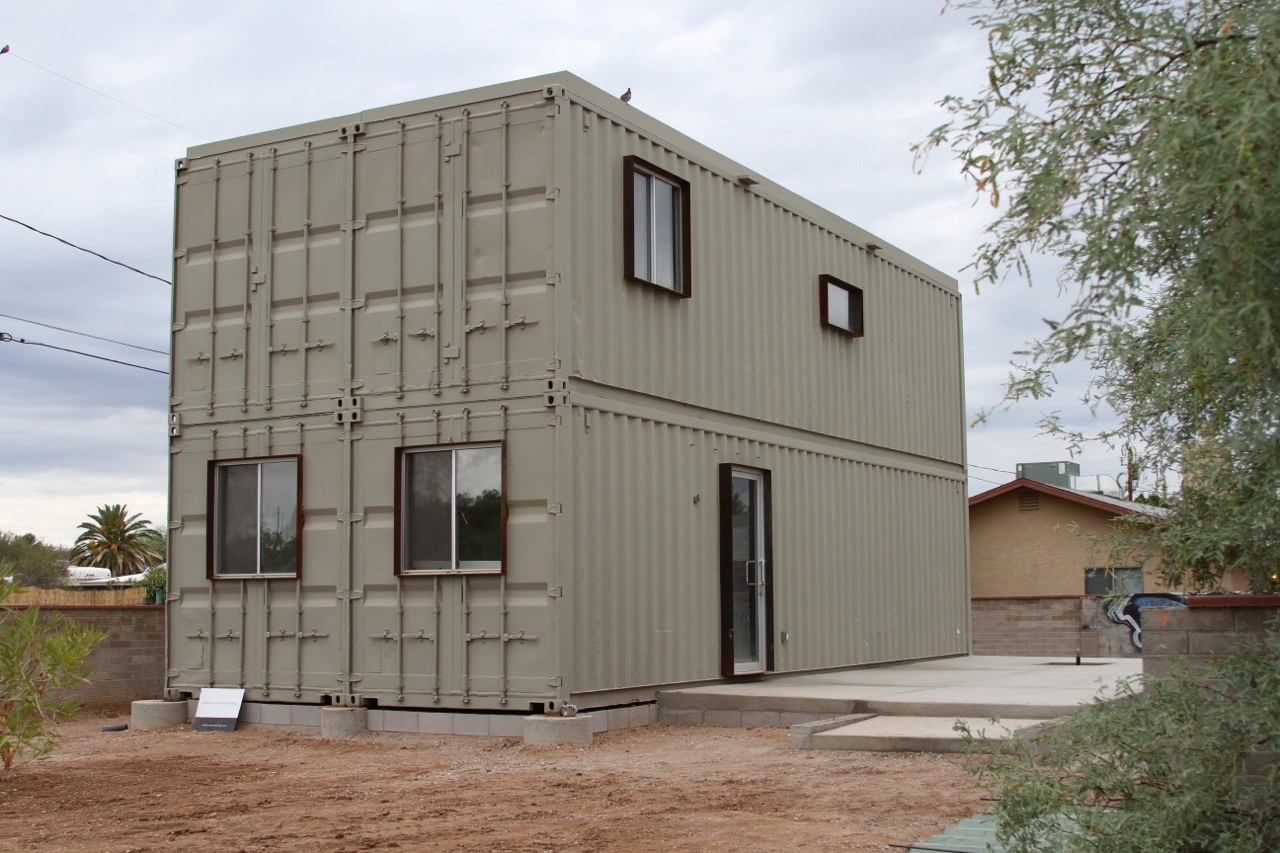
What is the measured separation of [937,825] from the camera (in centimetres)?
696

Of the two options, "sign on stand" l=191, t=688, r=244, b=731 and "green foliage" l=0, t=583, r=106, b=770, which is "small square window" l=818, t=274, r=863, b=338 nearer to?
"sign on stand" l=191, t=688, r=244, b=731

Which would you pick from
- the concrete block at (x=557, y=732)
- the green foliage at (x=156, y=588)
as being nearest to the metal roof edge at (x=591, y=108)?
the concrete block at (x=557, y=732)

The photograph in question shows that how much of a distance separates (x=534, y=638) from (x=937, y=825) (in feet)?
15.4

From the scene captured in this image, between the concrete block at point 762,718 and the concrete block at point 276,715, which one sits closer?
the concrete block at point 762,718

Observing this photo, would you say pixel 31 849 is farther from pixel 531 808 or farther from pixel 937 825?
pixel 937 825

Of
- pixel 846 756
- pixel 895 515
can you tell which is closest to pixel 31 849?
pixel 846 756

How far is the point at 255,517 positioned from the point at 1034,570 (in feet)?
65.4

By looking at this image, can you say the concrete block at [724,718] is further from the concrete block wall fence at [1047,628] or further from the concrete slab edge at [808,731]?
the concrete block wall fence at [1047,628]

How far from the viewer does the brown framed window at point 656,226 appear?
1216cm

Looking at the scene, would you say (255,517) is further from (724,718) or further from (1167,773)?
(1167,773)

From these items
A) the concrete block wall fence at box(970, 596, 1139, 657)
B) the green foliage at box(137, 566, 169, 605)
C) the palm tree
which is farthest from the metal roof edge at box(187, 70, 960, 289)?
the palm tree

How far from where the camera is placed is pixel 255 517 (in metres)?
12.8

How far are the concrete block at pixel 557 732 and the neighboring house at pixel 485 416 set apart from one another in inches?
9.3

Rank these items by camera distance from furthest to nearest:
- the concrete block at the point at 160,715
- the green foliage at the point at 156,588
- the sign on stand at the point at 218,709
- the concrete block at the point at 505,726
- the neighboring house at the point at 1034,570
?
the green foliage at the point at 156,588, the neighboring house at the point at 1034,570, the concrete block at the point at 160,715, the sign on stand at the point at 218,709, the concrete block at the point at 505,726
